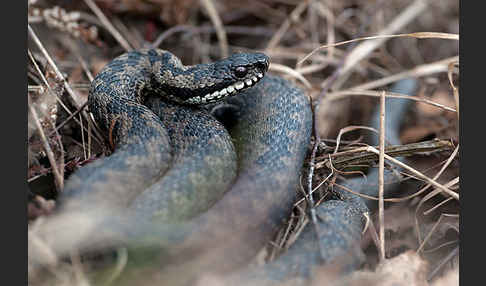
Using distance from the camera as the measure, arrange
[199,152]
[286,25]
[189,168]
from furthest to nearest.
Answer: [286,25] → [199,152] → [189,168]

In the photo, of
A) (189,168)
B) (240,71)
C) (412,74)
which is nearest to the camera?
(189,168)

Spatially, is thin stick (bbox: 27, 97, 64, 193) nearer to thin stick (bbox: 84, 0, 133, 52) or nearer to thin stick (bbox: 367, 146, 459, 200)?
thin stick (bbox: 84, 0, 133, 52)

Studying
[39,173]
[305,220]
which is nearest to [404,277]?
[305,220]

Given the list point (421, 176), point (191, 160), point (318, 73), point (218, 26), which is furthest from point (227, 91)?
point (318, 73)

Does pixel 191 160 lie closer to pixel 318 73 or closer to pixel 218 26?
pixel 218 26

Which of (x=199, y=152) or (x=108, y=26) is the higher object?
(x=108, y=26)

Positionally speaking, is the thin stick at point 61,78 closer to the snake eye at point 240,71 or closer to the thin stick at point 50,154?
the thin stick at point 50,154
